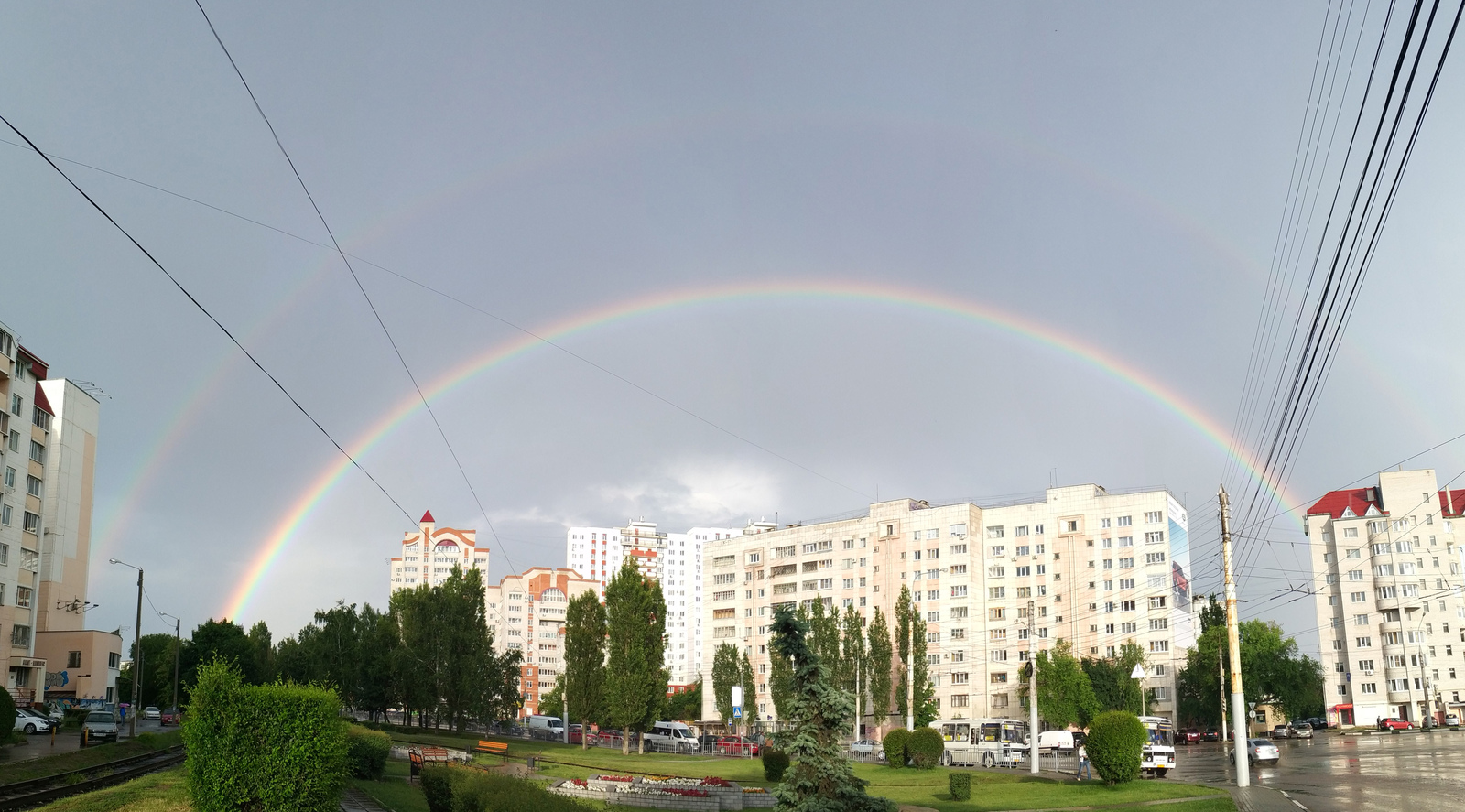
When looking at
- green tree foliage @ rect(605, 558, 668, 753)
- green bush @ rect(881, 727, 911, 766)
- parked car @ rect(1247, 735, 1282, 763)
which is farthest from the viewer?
green tree foliage @ rect(605, 558, 668, 753)

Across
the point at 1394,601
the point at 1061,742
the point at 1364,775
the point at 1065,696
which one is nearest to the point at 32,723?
the point at 1364,775

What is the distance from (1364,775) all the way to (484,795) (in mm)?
37127

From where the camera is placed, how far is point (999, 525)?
133125 mm

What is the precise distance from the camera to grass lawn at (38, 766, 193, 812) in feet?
80.6

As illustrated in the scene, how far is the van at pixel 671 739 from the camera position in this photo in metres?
84.1

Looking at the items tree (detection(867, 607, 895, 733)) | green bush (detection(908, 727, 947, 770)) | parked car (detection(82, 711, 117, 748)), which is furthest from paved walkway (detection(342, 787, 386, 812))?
tree (detection(867, 607, 895, 733))

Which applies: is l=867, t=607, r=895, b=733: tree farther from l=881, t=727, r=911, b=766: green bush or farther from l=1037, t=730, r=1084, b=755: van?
l=881, t=727, r=911, b=766: green bush

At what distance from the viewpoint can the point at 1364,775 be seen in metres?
40.3

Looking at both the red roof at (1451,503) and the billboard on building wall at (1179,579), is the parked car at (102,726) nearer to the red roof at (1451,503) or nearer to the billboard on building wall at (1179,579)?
the billboard on building wall at (1179,579)

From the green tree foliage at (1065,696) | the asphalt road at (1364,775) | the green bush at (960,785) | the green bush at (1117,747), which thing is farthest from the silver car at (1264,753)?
the green tree foliage at (1065,696)

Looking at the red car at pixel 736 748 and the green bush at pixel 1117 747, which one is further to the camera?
the red car at pixel 736 748

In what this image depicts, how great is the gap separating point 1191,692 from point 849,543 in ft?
146

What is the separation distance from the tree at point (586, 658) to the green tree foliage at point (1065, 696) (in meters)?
44.3

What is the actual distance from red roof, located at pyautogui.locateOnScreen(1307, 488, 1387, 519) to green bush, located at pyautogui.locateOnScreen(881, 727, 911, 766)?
114200 mm
